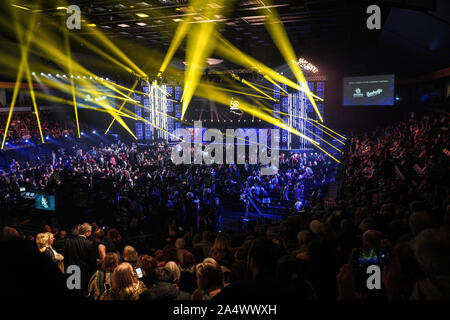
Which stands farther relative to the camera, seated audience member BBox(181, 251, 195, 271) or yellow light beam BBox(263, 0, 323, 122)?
yellow light beam BBox(263, 0, 323, 122)

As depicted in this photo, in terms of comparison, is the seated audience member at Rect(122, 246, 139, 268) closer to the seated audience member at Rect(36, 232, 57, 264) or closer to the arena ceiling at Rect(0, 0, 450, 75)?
the seated audience member at Rect(36, 232, 57, 264)

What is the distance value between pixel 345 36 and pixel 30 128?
20996mm

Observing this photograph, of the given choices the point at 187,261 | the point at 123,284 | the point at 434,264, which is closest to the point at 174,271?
the point at 187,261

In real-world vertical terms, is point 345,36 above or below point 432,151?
above

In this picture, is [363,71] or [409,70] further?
[363,71]

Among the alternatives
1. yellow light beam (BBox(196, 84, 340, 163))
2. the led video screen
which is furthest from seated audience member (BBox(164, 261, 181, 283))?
yellow light beam (BBox(196, 84, 340, 163))

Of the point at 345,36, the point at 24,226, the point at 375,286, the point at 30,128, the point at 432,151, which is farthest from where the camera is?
the point at 30,128

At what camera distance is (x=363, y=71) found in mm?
19500

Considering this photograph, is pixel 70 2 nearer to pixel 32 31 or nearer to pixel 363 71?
pixel 32 31

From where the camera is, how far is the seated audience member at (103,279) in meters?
3.61

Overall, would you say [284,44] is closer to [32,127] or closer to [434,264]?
[434,264]

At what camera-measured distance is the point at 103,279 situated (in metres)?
3.67

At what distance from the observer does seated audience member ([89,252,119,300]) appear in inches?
142
